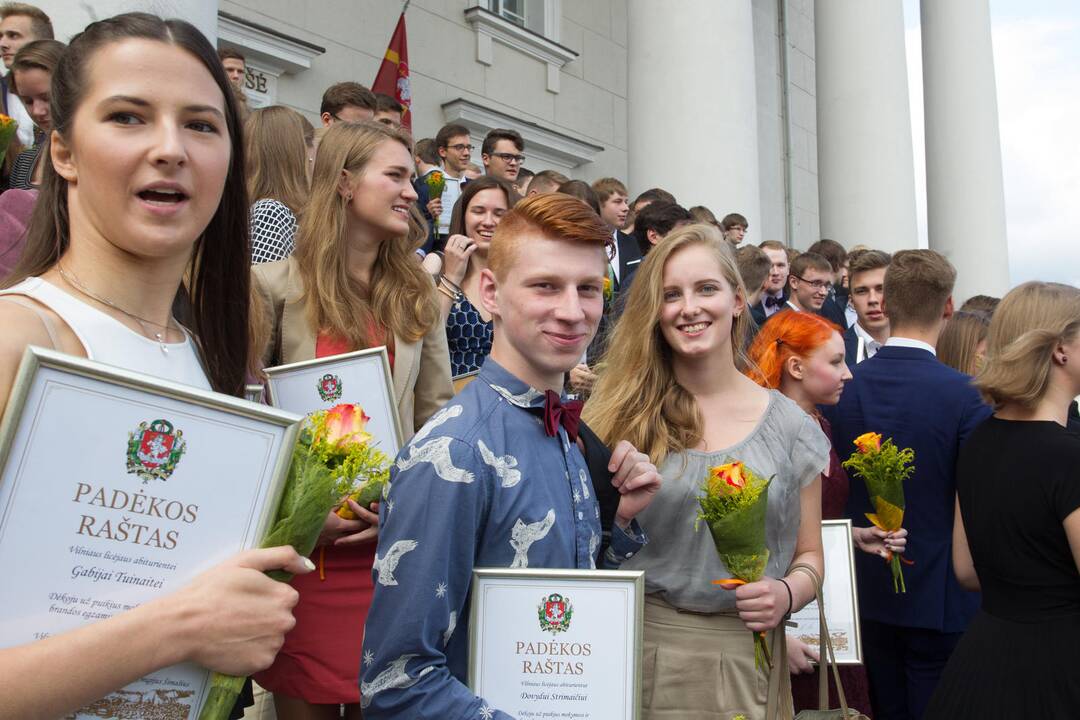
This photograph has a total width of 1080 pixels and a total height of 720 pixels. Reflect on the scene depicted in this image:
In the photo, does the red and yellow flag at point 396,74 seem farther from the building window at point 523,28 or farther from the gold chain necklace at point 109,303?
the gold chain necklace at point 109,303

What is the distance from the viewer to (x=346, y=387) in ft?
8.20

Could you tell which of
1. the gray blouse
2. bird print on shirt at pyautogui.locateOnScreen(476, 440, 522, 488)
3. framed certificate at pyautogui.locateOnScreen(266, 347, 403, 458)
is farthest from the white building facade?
bird print on shirt at pyautogui.locateOnScreen(476, 440, 522, 488)

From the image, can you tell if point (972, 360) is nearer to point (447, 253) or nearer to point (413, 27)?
point (447, 253)

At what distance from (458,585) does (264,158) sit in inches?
105

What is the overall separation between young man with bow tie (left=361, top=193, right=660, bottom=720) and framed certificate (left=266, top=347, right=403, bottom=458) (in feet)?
1.60

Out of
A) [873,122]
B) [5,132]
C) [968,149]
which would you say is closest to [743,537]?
[5,132]

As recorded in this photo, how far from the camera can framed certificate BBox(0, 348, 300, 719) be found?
1211 millimetres

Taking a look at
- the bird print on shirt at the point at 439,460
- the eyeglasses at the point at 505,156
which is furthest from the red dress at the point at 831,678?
the eyeglasses at the point at 505,156

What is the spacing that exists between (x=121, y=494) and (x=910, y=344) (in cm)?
373

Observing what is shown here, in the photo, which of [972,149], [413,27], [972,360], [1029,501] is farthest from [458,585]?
[972,149]

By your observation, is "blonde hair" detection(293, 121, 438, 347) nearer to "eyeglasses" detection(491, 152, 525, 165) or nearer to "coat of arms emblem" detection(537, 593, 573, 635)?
"coat of arms emblem" detection(537, 593, 573, 635)

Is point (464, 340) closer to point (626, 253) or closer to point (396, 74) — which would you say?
point (626, 253)

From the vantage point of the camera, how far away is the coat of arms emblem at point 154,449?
1.29 m

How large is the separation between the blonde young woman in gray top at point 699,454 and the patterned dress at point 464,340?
876 millimetres
